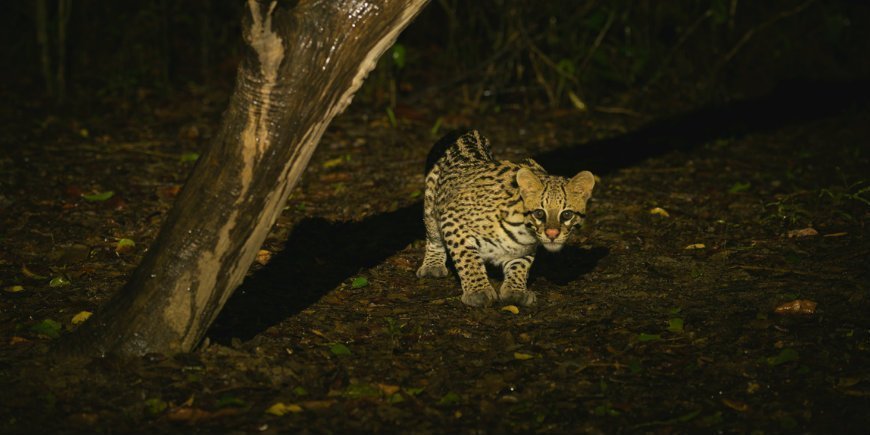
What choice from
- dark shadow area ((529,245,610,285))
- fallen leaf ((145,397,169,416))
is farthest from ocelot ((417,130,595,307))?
fallen leaf ((145,397,169,416))

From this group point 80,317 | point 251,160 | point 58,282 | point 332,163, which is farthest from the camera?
point 332,163

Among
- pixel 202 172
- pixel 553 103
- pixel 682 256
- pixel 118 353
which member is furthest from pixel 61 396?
pixel 553 103

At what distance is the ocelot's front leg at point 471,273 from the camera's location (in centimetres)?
621

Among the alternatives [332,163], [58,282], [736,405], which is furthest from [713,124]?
[58,282]

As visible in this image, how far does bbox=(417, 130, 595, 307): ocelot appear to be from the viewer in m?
5.98

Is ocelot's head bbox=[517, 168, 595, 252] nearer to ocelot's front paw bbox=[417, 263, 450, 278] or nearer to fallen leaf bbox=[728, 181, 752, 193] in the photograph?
ocelot's front paw bbox=[417, 263, 450, 278]

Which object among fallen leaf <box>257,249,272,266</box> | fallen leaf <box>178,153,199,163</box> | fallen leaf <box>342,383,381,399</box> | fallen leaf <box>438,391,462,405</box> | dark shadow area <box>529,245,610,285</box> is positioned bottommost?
fallen leaf <box>438,391,462,405</box>

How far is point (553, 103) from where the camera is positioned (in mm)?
11719

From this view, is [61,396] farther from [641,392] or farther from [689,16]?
[689,16]

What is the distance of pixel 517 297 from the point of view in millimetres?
6254

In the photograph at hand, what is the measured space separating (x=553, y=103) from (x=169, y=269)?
24.2 ft

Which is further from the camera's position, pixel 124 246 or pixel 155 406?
pixel 124 246

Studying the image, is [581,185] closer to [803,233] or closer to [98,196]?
[803,233]

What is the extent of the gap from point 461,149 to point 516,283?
1173 mm
